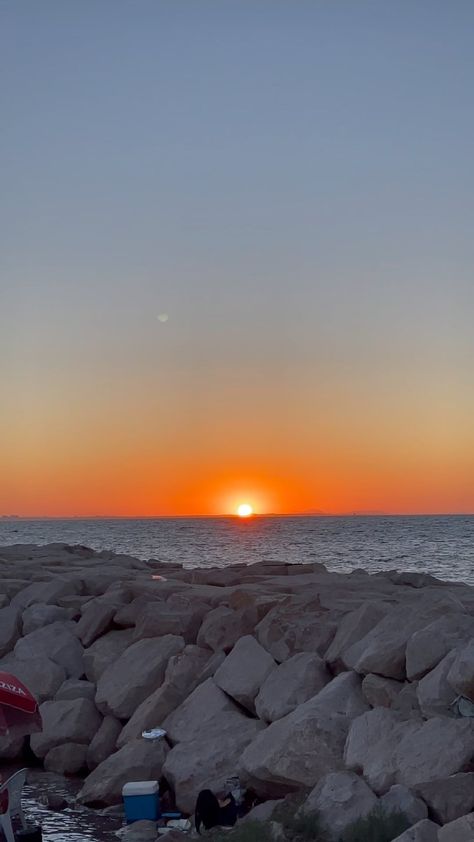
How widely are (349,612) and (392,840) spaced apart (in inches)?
147

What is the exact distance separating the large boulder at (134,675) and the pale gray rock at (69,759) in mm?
522

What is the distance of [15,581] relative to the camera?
16531 millimetres

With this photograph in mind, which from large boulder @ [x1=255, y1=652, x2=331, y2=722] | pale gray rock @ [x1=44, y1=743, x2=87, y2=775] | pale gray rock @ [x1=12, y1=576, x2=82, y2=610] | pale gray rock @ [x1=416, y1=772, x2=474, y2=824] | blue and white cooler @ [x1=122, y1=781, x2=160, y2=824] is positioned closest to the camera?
pale gray rock @ [x1=416, y1=772, x2=474, y2=824]

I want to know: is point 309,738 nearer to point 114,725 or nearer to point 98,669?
point 114,725

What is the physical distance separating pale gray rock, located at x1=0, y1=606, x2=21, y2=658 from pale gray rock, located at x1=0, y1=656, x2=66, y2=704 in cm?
110

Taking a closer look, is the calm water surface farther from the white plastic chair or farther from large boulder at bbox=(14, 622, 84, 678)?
large boulder at bbox=(14, 622, 84, 678)

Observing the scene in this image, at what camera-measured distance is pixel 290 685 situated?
9.15m

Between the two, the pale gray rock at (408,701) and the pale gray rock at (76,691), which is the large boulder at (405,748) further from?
the pale gray rock at (76,691)

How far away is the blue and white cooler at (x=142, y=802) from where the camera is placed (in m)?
8.59

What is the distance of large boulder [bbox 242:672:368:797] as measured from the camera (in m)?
7.87

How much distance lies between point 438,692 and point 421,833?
1.41 meters

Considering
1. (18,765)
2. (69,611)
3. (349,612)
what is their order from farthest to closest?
(69,611) → (18,765) → (349,612)

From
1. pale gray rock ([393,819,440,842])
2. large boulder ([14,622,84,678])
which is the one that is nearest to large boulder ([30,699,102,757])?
large boulder ([14,622,84,678])

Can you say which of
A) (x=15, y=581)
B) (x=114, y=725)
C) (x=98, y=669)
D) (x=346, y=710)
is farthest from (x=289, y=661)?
(x=15, y=581)
